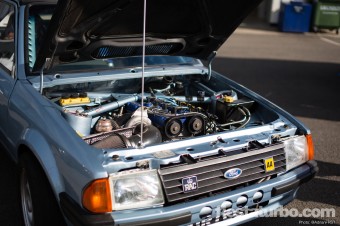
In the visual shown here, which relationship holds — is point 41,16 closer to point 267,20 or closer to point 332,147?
point 332,147

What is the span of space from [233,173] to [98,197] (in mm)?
868

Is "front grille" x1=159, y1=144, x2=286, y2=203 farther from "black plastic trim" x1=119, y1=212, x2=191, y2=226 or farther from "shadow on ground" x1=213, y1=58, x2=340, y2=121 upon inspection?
"shadow on ground" x1=213, y1=58, x2=340, y2=121

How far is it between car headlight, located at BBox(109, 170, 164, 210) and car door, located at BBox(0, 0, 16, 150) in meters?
1.39

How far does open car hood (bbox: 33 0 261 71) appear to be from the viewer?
8.80 ft

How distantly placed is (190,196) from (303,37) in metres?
12.9

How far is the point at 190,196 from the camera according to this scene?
237 cm

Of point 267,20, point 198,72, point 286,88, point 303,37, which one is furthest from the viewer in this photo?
point 267,20

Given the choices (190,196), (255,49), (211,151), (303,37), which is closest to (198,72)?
(211,151)

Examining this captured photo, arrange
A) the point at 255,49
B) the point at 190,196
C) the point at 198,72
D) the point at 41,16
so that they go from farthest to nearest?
the point at 255,49, the point at 198,72, the point at 41,16, the point at 190,196

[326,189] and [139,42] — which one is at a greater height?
[139,42]

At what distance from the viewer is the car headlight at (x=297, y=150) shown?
2.77m

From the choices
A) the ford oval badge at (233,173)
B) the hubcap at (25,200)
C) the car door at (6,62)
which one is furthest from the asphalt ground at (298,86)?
the ford oval badge at (233,173)

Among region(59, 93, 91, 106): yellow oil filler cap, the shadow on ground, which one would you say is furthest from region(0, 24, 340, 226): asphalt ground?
region(59, 93, 91, 106): yellow oil filler cap

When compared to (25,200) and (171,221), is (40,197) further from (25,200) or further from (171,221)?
(171,221)
